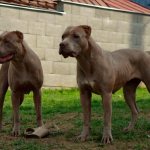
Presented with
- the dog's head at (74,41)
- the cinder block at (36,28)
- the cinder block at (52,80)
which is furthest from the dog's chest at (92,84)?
the cinder block at (52,80)

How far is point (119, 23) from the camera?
15.8 metres

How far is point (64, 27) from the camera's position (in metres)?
14.8

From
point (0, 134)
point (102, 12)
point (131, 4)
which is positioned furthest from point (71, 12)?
point (0, 134)

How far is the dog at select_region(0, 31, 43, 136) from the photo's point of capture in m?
6.75

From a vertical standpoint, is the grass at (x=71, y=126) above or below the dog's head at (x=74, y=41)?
below

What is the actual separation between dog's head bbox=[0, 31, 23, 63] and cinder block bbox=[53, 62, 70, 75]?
7835 millimetres

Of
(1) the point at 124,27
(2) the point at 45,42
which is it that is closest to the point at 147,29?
(1) the point at 124,27

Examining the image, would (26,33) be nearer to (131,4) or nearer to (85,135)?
(131,4)

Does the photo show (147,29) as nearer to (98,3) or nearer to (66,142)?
(98,3)

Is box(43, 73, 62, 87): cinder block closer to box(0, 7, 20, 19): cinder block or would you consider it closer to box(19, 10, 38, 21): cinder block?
box(19, 10, 38, 21): cinder block

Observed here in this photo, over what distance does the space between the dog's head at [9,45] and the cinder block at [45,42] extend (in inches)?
295

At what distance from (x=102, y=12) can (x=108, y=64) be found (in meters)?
8.93

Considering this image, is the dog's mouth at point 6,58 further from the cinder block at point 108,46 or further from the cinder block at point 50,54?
the cinder block at point 108,46

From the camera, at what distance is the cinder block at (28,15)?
1401 cm
